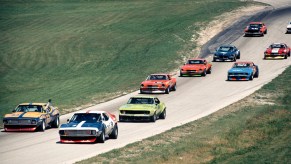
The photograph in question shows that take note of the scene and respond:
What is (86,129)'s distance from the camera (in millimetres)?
27609

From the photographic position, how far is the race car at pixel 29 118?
1243 inches

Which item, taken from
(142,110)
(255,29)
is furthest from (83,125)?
(255,29)

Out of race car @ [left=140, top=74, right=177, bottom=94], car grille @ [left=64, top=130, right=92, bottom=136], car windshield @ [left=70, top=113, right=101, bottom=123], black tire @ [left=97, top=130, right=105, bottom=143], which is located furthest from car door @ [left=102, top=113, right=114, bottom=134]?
race car @ [left=140, top=74, right=177, bottom=94]

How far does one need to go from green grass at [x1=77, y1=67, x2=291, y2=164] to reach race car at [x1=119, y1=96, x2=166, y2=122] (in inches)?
101

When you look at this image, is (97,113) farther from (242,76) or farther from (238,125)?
(242,76)

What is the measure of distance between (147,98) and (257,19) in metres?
51.8

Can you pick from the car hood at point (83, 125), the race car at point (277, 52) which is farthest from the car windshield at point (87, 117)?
the race car at point (277, 52)

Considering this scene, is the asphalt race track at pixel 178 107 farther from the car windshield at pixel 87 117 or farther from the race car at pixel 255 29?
the car windshield at pixel 87 117

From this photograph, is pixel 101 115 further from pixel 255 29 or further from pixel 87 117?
pixel 255 29

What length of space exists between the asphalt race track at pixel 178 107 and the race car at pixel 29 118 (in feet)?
1.21

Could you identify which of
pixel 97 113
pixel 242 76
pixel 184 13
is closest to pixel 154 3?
pixel 184 13

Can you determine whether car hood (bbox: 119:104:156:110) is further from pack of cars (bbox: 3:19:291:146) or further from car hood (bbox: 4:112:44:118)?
car hood (bbox: 4:112:44:118)

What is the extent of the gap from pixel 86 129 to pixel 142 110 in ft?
24.6

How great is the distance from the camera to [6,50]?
72438 millimetres
